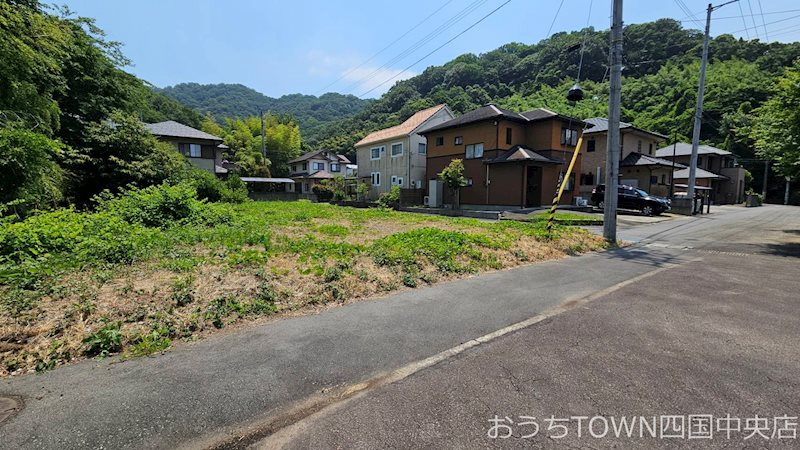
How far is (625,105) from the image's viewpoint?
48281mm

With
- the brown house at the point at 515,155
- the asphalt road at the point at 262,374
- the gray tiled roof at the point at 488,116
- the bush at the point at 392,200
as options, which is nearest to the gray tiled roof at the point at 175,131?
the bush at the point at 392,200

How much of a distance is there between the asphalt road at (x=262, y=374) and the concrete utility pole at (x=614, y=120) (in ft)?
16.0

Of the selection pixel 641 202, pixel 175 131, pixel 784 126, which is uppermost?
pixel 175 131

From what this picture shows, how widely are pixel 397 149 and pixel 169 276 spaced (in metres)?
24.0

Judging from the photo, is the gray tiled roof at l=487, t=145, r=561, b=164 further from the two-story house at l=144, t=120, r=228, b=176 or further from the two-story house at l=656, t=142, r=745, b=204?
the two-story house at l=656, t=142, r=745, b=204

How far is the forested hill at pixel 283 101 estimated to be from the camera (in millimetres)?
60891

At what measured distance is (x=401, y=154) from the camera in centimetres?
2705

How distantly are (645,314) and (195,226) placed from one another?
10.4m

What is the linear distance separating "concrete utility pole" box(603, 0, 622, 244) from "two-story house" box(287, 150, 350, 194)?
3722 cm

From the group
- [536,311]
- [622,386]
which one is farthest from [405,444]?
[536,311]

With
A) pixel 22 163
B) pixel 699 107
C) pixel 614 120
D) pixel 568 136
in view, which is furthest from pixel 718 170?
pixel 22 163

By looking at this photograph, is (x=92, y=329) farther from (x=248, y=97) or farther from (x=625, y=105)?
(x=248, y=97)

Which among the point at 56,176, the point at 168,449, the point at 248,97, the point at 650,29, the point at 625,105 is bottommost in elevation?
the point at 168,449

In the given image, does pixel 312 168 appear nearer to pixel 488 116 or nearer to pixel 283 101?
pixel 283 101
